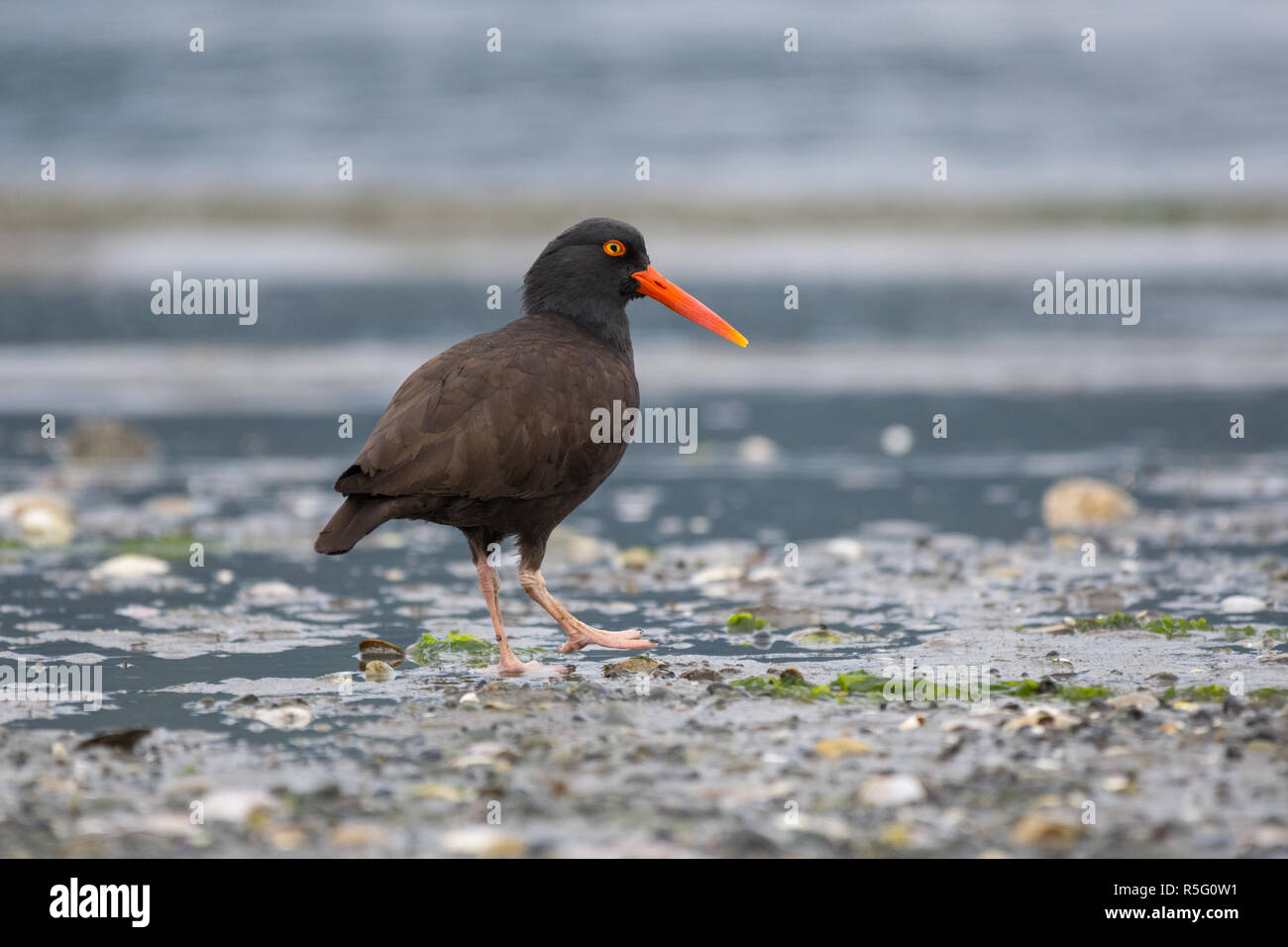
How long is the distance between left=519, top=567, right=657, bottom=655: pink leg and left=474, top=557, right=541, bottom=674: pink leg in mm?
121

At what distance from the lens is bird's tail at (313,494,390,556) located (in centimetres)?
500

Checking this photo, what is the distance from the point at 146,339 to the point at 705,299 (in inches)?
262

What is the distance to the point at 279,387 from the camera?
13.4m

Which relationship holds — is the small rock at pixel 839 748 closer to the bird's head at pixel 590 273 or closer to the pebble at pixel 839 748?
the pebble at pixel 839 748

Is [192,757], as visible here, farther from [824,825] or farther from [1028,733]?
[1028,733]

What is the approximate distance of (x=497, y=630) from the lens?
5.55 metres

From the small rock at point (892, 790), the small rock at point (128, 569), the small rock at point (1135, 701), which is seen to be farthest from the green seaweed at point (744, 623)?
the small rock at point (128, 569)

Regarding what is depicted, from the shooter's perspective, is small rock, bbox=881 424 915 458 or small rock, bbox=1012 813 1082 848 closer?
small rock, bbox=1012 813 1082 848

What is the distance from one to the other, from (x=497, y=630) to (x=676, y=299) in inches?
68.7

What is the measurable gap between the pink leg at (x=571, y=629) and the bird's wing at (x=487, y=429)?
0.46 metres

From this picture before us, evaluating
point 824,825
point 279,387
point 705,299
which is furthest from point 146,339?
point 824,825

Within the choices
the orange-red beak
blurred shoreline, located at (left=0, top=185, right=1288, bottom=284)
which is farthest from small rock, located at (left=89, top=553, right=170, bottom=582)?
blurred shoreline, located at (left=0, top=185, right=1288, bottom=284)

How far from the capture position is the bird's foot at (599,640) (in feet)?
18.9

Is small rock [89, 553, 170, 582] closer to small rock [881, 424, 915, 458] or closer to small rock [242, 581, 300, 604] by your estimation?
small rock [242, 581, 300, 604]
